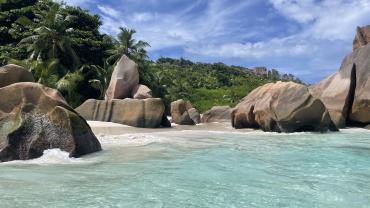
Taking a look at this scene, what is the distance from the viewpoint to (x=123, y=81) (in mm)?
22406

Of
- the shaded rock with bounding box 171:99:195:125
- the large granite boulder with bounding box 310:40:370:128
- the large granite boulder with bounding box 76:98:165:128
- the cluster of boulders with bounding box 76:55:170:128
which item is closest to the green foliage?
the shaded rock with bounding box 171:99:195:125

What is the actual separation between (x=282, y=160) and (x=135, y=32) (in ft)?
Answer: 95.5

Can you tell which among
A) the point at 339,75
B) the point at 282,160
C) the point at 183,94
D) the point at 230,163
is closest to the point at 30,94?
the point at 230,163

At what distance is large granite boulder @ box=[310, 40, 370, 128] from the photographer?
20.5m

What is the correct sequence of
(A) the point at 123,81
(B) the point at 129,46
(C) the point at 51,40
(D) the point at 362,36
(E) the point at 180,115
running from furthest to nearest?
(B) the point at 129,46
(C) the point at 51,40
(D) the point at 362,36
(E) the point at 180,115
(A) the point at 123,81

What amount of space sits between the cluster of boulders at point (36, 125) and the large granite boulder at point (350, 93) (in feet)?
45.8

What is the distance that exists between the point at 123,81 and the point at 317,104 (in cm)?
948

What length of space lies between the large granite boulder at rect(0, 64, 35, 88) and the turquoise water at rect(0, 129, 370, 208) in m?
3.13

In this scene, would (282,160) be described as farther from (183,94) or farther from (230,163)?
(183,94)

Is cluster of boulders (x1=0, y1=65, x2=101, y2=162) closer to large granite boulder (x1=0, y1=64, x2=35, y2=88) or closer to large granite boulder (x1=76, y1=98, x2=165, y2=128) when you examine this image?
large granite boulder (x1=0, y1=64, x2=35, y2=88)

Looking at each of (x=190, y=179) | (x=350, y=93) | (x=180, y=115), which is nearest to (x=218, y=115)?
(x=180, y=115)

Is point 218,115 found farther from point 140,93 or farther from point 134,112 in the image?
point 134,112

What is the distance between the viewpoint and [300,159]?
9.60m

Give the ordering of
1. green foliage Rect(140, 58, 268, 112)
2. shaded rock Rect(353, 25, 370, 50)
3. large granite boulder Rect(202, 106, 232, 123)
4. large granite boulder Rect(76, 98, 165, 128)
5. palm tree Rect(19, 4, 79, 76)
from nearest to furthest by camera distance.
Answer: large granite boulder Rect(76, 98, 165, 128) < shaded rock Rect(353, 25, 370, 50) < palm tree Rect(19, 4, 79, 76) < large granite boulder Rect(202, 106, 232, 123) < green foliage Rect(140, 58, 268, 112)
